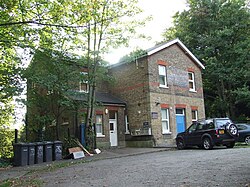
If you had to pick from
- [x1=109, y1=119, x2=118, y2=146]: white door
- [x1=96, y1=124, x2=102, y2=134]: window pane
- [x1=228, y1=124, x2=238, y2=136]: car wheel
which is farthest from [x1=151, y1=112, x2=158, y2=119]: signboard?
[x1=228, y1=124, x2=238, y2=136]: car wheel

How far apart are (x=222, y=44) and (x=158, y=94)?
12.4m

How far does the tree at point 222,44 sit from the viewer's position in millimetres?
29609

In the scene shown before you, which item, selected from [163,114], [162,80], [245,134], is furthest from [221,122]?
[162,80]

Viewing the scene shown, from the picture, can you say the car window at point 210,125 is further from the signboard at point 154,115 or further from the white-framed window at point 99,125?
the white-framed window at point 99,125

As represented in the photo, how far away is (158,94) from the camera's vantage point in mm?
22312

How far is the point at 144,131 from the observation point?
70.4 ft

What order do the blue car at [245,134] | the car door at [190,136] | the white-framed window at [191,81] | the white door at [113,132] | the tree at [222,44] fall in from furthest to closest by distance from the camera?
the tree at [222,44] < the white-framed window at [191,81] < the white door at [113,132] < the blue car at [245,134] < the car door at [190,136]

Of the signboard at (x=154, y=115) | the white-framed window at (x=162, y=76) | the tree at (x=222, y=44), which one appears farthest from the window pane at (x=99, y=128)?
the tree at (x=222, y=44)

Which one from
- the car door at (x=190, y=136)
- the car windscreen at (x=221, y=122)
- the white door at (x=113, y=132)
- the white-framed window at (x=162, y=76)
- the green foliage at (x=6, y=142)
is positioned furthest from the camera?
the white-framed window at (x=162, y=76)

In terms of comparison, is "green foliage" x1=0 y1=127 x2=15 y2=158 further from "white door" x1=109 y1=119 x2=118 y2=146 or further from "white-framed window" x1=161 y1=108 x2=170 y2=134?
"white-framed window" x1=161 y1=108 x2=170 y2=134

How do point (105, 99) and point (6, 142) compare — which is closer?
point (6, 142)

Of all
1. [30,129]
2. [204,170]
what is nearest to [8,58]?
[30,129]

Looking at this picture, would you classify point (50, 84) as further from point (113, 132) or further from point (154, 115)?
point (154, 115)

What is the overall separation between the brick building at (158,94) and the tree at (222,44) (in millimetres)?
6136
